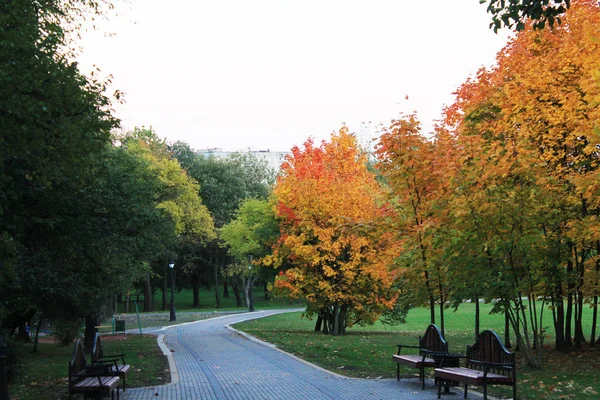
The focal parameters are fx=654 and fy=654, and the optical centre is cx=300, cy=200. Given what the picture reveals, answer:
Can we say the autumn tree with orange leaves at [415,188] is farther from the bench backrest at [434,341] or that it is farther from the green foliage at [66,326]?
the green foliage at [66,326]

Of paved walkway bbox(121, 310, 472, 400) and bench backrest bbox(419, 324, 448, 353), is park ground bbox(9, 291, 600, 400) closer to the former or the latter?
paved walkway bbox(121, 310, 472, 400)

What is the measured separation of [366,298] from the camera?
26.6 m

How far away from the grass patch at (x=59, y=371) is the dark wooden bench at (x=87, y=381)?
93cm

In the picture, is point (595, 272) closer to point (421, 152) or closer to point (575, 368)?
point (575, 368)

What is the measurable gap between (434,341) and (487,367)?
9.61 feet

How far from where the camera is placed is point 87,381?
33.1 ft

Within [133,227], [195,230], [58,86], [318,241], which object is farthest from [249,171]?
[58,86]

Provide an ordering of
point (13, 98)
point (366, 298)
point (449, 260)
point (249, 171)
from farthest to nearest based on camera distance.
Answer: point (249, 171)
point (366, 298)
point (449, 260)
point (13, 98)

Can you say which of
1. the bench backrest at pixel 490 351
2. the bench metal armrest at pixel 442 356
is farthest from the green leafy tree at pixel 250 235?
the bench backrest at pixel 490 351

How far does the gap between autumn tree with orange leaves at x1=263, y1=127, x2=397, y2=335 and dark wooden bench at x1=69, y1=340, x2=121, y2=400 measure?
15011 millimetres

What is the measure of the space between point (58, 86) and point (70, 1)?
368 cm

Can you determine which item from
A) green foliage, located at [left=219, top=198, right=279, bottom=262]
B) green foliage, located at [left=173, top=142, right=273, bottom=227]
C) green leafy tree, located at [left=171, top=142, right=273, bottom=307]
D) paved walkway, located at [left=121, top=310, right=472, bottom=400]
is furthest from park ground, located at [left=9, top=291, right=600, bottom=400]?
green foliage, located at [left=173, top=142, right=273, bottom=227]

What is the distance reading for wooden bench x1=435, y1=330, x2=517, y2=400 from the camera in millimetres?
9492

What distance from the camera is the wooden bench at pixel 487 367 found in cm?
949
